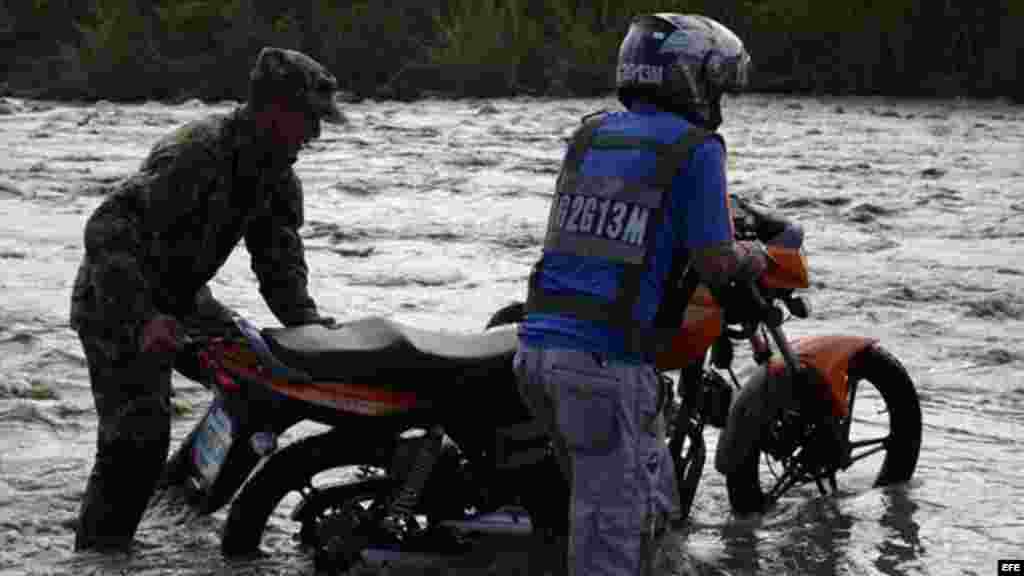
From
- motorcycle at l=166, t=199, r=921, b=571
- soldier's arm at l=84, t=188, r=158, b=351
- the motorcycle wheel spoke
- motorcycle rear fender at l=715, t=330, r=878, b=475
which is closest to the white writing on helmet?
motorcycle at l=166, t=199, r=921, b=571

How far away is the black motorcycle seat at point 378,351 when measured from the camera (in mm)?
5434

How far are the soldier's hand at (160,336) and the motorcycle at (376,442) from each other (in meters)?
0.06

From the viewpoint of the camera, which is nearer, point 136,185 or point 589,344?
point 589,344

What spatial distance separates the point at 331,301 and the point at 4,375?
296cm

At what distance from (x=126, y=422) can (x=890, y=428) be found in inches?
110

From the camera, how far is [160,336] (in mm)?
5699

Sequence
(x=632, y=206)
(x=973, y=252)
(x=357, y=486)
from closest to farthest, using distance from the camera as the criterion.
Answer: (x=632, y=206)
(x=357, y=486)
(x=973, y=252)

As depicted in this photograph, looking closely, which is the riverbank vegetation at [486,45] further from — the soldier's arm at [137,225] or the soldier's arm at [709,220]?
the soldier's arm at [709,220]

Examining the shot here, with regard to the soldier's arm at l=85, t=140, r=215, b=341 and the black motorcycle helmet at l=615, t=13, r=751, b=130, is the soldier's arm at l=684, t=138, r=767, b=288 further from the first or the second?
the soldier's arm at l=85, t=140, r=215, b=341

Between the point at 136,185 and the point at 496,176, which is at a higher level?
the point at 136,185

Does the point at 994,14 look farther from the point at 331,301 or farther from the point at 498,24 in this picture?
the point at 331,301

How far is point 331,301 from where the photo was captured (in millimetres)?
11742

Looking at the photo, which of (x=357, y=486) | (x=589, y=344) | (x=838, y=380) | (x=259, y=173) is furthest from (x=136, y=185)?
(x=838, y=380)

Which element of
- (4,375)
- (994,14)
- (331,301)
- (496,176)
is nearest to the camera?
(4,375)
